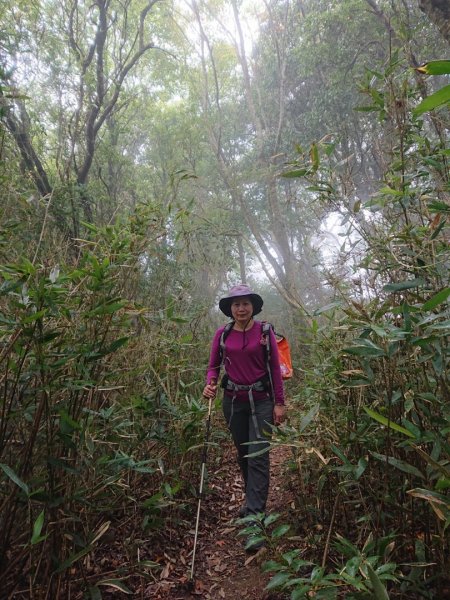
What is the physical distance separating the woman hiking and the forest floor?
11.0 inches

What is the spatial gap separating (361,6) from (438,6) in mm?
6301

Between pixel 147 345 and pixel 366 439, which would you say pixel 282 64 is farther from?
pixel 366 439

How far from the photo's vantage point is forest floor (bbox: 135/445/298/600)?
95.0 inches

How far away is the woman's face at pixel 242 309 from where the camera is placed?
3213 mm

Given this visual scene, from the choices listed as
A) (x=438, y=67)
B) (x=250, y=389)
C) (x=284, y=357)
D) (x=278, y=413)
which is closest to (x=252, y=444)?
(x=278, y=413)

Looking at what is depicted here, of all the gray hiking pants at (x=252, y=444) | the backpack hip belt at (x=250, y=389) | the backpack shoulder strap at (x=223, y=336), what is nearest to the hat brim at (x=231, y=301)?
the backpack shoulder strap at (x=223, y=336)

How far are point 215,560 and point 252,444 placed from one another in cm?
83

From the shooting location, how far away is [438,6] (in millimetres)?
4691

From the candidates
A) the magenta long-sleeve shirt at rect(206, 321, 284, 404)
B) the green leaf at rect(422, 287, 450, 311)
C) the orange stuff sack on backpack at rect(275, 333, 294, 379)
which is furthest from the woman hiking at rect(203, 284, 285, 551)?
the green leaf at rect(422, 287, 450, 311)

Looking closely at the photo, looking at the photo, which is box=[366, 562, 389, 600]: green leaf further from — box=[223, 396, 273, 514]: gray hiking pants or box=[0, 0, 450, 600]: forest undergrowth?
box=[223, 396, 273, 514]: gray hiking pants

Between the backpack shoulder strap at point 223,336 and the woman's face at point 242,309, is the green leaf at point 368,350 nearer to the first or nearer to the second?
the woman's face at point 242,309

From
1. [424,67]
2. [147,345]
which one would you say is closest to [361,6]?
[147,345]

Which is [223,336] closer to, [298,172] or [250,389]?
[250,389]

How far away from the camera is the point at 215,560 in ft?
9.18
